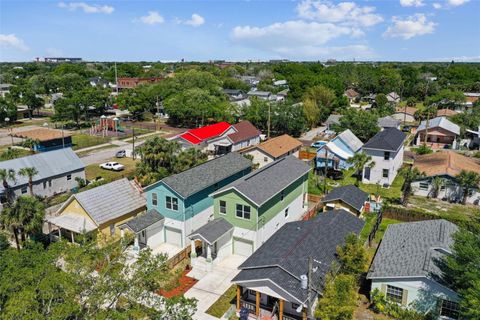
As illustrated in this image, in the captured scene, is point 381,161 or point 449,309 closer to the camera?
point 449,309

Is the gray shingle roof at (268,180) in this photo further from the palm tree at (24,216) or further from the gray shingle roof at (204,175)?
the palm tree at (24,216)

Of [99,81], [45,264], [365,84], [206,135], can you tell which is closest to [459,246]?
[45,264]

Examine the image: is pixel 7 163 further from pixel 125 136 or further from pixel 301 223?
pixel 125 136

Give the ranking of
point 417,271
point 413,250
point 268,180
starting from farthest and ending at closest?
point 268,180 < point 413,250 < point 417,271

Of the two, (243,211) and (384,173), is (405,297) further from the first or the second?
(384,173)

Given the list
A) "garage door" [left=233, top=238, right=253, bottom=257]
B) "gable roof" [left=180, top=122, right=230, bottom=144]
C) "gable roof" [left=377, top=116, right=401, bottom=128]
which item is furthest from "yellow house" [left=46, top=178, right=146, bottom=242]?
"gable roof" [left=377, top=116, right=401, bottom=128]

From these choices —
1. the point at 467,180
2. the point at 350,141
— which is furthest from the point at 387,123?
the point at 467,180
